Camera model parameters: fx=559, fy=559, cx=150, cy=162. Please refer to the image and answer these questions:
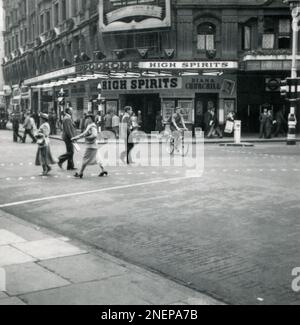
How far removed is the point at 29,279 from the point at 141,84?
1216 inches

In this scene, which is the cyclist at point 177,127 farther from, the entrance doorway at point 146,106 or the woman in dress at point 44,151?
the entrance doorway at point 146,106

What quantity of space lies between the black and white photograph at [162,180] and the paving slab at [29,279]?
0.03 meters

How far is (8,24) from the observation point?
6994 centimetres

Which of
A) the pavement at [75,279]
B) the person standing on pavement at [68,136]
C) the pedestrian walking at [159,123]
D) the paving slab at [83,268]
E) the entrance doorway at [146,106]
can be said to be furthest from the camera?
the entrance doorway at [146,106]

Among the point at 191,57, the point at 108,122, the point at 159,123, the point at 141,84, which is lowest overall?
the point at 159,123

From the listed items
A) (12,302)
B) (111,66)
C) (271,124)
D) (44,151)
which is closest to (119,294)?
(12,302)

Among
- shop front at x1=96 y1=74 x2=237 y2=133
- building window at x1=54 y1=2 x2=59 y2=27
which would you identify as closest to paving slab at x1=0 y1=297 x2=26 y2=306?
shop front at x1=96 y1=74 x2=237 y2=133

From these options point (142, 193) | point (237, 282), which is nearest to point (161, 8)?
point (142, 193)

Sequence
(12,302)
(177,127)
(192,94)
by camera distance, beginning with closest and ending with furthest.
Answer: (12,302)
(177,127)
(192,94)

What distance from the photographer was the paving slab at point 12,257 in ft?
21.9

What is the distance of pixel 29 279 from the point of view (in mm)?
5973

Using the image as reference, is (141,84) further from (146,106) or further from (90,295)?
(90,295)

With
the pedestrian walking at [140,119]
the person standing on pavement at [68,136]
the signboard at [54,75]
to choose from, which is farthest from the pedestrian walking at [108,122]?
the person standing on pavement at [68,136]
